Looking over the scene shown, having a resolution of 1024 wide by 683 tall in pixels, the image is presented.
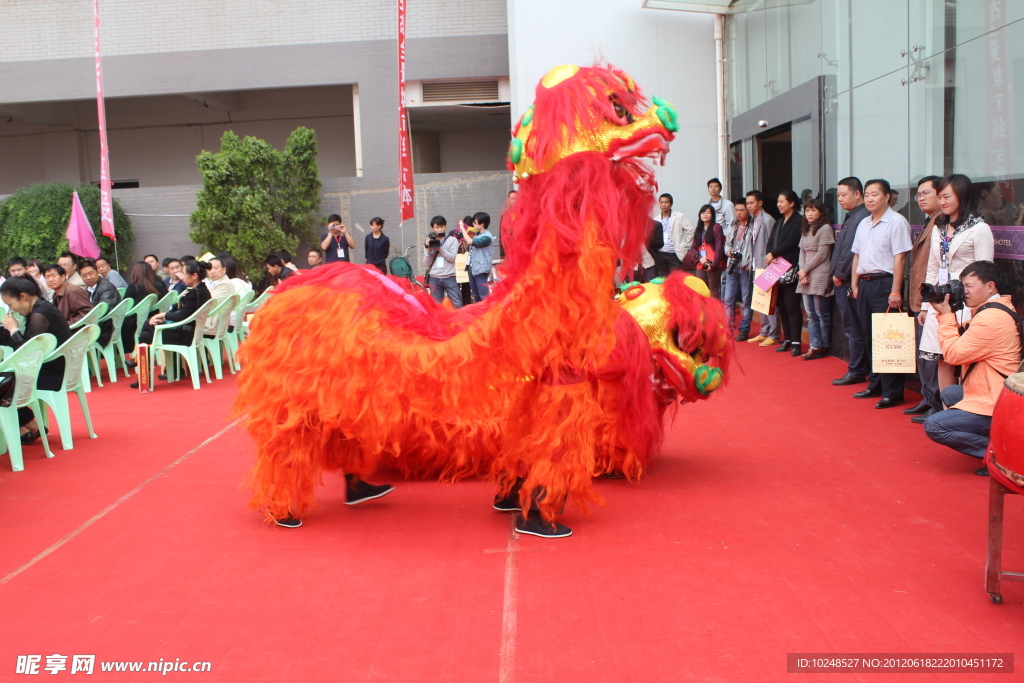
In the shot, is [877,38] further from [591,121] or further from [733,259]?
[591,121]

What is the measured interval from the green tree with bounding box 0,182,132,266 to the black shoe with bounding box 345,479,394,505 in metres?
12.1

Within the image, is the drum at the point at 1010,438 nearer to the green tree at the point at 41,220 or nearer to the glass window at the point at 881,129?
the glass window at the point at 881,129

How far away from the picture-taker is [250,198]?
1405 centimetres

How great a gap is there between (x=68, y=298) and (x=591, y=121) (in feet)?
21.5

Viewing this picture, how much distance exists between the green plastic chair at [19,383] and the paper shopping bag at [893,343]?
5.38 metres

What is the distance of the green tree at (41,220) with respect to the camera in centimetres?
1455

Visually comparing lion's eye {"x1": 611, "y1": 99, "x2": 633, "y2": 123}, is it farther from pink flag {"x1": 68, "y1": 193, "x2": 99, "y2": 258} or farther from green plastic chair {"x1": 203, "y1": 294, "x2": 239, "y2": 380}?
pink flag {"x1": 68, "y1": 193, "x2": 99, "y2": 258}

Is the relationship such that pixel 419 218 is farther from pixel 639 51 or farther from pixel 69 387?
pixel 69 387

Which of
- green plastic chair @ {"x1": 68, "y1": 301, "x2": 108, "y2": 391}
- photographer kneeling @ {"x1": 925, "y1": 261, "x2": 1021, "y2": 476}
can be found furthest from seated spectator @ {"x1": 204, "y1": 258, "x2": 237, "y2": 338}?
photographer kneeling @ {"x1": 925, "y1": 261, "x2": 1021, "y2": 476}

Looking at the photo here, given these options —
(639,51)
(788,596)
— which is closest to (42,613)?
(788,596)

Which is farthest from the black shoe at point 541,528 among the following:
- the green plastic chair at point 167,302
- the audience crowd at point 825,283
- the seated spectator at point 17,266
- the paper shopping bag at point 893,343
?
the seated spectator at point 17,266

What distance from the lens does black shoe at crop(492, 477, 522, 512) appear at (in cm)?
389

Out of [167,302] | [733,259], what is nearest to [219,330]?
[167,302]

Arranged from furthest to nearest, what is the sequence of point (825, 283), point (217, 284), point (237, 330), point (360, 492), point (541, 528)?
point (237, 330) < point (217, 284) < point (825, 283) < point (360, 492) < point (541, 528)
